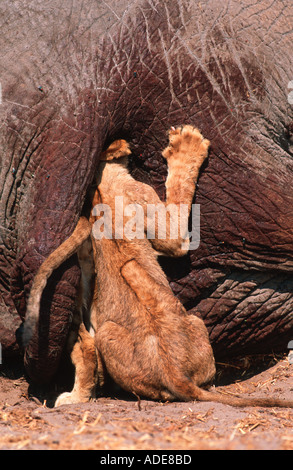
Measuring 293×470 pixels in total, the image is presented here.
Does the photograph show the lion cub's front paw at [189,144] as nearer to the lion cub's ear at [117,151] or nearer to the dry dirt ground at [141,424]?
the lion cub's ear at [117,151]

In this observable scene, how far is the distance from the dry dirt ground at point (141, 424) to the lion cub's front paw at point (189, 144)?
1.89m

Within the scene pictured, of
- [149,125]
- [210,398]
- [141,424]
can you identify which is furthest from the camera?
[149,125]

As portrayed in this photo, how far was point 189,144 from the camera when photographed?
5234 mm

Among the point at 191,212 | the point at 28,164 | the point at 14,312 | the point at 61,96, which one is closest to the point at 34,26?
the point at 61,96

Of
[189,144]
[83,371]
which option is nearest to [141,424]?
[83,371]

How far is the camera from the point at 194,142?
206 inches

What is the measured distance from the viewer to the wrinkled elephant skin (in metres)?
5.02

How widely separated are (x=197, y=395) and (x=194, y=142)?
1938 mm

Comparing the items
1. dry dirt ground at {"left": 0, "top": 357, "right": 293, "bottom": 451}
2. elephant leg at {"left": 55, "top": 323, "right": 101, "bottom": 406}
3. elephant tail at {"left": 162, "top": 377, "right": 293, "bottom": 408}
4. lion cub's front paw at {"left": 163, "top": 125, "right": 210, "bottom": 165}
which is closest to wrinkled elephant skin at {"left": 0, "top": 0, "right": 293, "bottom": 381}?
lion cub's front paw at {"left": 163, "top": 125, "right": 210, "bottom": 165}

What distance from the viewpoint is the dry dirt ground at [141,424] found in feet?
11.3

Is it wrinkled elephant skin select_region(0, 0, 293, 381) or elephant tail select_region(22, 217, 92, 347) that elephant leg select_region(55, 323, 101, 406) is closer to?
wrinkled elephant skin select_region(0, 0, 293, 381)

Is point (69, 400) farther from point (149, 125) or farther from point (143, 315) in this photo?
point (149, 125)

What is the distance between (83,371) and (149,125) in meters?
2.01

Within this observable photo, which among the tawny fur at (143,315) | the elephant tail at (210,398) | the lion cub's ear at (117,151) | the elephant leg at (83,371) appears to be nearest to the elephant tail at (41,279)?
the tawny fur at (143,315)
